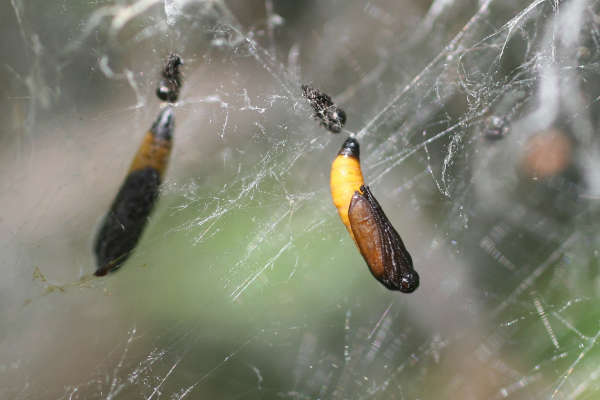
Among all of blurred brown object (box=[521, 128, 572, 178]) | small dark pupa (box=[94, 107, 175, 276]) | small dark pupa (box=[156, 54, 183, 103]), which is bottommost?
blurred brown object (box=[521, 128, 572, 178])

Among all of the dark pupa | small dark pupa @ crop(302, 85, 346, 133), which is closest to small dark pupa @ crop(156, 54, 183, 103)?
small dark pupa @ crop(302, 85, 346, 133)

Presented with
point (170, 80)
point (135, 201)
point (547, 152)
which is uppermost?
point (170, 80)

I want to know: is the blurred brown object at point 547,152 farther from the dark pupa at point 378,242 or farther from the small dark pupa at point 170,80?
the small dark pupa at point 170,80

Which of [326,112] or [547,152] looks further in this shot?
[547,152]

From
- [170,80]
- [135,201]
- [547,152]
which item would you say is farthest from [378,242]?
[547,152]

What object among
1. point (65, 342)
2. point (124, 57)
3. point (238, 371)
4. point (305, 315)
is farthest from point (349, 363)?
point (124, 57)

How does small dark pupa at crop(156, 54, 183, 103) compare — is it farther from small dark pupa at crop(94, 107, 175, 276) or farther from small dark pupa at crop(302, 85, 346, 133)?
small dark pupa at crop(302, 85, 346, 133)

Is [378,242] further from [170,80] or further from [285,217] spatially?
[170,80]
